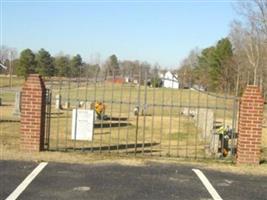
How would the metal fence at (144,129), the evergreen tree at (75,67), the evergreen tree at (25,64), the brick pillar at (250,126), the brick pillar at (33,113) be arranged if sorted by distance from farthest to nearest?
the evergreen tree at (25,64) → the evergreen tree at (75,67) → the metal fence at (144,129) → the brick pillar at (33,113) → the brick pillar at (250,126)

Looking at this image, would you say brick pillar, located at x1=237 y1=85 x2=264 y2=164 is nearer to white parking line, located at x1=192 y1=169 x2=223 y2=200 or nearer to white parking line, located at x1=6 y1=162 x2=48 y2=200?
white parking line, located at x1=192 y1=169 x2=223 y2=200

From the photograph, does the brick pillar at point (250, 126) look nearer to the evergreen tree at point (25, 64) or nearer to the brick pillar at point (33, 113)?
the brick pillar at point (33, 113)

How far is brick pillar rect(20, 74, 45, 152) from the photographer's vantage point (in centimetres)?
1263

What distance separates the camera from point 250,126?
12.4m

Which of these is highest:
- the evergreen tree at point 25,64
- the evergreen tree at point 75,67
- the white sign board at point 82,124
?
the evergreen tree at point 25,64

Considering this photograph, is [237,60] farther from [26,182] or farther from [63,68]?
[26,182]

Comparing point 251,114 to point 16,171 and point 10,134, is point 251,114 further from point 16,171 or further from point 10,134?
point 10,134

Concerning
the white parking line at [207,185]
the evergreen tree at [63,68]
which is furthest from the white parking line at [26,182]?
the evergreen tree at [63,68]

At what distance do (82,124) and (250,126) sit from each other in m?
3.95

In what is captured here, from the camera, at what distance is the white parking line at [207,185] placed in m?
8.83

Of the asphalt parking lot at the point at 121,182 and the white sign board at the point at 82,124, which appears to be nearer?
the asphalt parking lot at the point at 121,182

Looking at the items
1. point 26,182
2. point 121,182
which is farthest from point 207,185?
point 26,182

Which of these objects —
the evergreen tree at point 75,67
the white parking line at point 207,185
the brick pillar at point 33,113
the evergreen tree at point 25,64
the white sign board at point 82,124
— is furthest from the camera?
the evergreen tree at point 25,64

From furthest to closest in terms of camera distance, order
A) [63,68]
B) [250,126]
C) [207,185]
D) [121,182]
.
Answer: [63,68] < [250,126] < [207,185] < [121,182]
